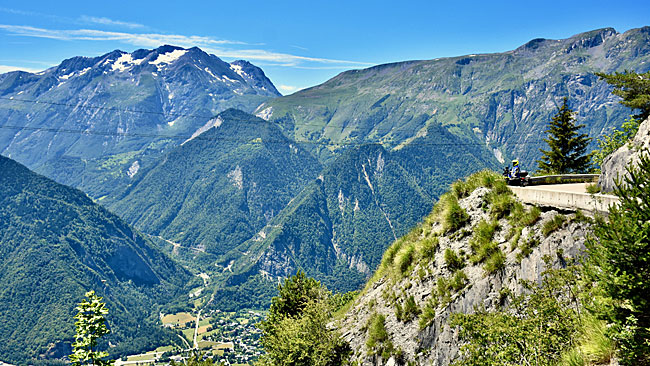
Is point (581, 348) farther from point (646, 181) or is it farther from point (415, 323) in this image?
point (415, 323)

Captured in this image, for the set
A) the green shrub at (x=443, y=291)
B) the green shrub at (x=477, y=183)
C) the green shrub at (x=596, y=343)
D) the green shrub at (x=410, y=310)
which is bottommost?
the green shrub at (x=410, y=310)

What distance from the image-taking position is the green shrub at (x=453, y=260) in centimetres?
1756

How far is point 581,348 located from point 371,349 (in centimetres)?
1012

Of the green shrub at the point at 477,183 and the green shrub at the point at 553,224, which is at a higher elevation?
the green shrub at the point at 477,183

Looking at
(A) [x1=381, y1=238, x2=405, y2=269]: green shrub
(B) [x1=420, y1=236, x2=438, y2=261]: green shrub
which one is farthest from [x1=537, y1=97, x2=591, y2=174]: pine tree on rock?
(B) [x1=420, y1=236, x2=438, y2=261]: green shrub

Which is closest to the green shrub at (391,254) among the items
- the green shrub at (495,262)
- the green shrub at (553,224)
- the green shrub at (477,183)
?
the green shrub at (477,183)

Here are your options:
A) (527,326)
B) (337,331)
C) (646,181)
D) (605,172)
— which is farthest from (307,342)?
(646,181)

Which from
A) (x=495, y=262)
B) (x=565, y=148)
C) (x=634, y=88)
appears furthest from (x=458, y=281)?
(x=565, y=148)

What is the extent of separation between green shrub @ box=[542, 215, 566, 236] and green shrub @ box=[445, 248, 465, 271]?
3.72 meters

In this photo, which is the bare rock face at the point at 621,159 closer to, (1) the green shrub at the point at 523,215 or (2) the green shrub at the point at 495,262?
(1) the green shrub at the point at 523,215

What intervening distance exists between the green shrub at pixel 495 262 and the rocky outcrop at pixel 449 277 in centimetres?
14

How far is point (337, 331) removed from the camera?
877 inches

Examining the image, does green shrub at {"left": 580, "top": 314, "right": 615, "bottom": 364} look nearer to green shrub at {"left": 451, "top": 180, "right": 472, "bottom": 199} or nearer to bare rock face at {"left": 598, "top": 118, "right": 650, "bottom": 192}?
bare rock face at {"left": 598, "top": 118, "right": 650, "bottom": 192}

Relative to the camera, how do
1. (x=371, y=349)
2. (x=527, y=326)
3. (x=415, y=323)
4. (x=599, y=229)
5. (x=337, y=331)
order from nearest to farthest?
(x=599, y=229), (x=527, y=326), (x=415, y=323), (x=371, y=349), (x=337, y=331)
